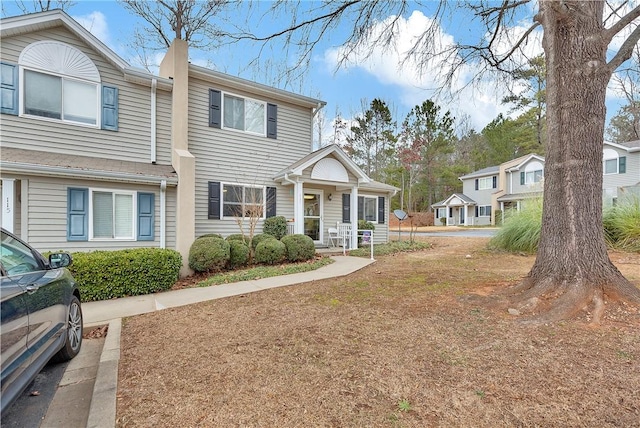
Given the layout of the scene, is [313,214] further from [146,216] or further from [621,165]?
[621,165]

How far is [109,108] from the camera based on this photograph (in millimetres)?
8008

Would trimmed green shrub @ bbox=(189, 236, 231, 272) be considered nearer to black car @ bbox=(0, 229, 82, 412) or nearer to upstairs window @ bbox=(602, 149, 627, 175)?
black car @ bbox=(0, 229, 82, 412)

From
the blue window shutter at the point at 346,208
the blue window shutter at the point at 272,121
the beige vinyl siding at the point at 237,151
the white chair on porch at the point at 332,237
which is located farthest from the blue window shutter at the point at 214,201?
the blue window shutter at the point at 346,208

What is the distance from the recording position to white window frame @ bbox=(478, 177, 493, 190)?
30703mm

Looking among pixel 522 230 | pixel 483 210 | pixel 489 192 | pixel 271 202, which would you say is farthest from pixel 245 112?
pixel 483 210

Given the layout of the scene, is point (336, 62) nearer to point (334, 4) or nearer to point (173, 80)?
point (334, 4)

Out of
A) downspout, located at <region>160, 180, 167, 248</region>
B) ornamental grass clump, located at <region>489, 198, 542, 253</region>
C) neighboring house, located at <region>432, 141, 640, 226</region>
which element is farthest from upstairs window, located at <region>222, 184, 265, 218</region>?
neighboring house, located at <region>432, 141, 640, 226</region>

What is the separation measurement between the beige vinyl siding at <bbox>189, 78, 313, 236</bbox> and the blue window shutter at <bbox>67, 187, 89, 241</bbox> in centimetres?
265

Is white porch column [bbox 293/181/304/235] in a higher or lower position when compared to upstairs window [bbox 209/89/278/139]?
lower

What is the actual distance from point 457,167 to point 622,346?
111 ft

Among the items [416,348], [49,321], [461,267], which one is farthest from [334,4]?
[461,267]

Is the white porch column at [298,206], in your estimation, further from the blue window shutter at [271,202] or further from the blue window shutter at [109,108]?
the blue window shutter at [109,108]

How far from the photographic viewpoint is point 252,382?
8.33 ft

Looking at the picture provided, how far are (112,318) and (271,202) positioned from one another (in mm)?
6326
